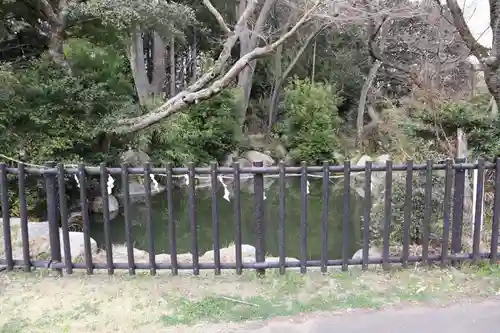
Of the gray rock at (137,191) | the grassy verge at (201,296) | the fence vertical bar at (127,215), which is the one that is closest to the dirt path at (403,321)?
the grassy verge at (201,296)

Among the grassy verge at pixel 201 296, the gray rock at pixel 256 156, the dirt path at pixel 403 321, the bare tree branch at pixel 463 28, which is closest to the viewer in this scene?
the dirt path at pixel 403 321

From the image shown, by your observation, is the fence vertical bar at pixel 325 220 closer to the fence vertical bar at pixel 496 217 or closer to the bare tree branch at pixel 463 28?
the fence vertical bar at pixel 496 217

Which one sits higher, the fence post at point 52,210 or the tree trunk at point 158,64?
the tree trunk at point 158,64

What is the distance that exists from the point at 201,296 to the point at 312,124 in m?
12.7

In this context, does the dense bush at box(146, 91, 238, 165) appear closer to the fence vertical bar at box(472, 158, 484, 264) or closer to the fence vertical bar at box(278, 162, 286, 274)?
the fence vertical bar at box(278, 162, 286, 274)

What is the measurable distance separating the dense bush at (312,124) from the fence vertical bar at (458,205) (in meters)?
11.6

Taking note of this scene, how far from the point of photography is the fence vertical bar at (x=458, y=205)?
144 inches

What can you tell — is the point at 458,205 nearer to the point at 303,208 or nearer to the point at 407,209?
the point at 407,209

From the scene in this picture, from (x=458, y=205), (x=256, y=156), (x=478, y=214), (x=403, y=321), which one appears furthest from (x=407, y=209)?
(x=256, y=156)

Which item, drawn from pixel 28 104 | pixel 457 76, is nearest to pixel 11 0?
pixel 28 104

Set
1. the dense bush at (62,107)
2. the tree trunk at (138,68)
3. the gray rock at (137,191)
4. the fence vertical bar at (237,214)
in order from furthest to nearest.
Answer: the tree trunk at (138,68)
the gray rock at (137,191)
the dense bush at (62,107)
the fence vertical bar at (237,214)

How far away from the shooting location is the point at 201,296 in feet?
10.9

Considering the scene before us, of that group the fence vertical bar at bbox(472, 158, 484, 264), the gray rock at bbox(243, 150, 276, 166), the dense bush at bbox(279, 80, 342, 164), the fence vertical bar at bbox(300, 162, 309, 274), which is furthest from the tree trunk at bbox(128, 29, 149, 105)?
the fence vertical bar at bbox(472, 158, 484, 264)

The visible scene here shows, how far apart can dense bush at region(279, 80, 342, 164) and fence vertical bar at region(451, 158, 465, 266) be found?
457 inches
